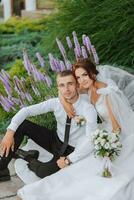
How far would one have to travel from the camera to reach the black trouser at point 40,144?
5102mm

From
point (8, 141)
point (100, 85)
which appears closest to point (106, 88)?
point (100, 85)

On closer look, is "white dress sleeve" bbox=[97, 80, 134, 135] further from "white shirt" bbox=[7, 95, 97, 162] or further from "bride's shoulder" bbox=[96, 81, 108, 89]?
"white shirt" bbox=[7, 95, 97, 162]

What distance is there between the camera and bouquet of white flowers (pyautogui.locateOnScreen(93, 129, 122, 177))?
14.7 ft

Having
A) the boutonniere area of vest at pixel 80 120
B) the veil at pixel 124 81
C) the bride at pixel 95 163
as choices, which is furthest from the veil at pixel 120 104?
the boutonniere area of vest at pixel 80 120

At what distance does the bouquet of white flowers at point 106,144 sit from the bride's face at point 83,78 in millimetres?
455

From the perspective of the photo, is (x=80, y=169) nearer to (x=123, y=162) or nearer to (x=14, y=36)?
(x=123, y=162)

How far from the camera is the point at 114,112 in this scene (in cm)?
472

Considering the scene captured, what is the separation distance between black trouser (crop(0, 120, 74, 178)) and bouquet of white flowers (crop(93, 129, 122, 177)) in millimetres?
619

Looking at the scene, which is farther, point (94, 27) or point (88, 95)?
point (94, 27)

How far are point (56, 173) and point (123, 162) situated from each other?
60 cm

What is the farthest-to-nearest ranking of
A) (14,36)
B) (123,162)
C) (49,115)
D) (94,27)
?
(14,36), (94,27), (49,115), (123,162)

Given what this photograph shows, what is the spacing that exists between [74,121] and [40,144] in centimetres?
50

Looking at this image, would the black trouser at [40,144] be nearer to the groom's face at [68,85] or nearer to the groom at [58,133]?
the groom at [58,133]

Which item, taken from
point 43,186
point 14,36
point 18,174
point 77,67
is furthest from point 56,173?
point 14,36
